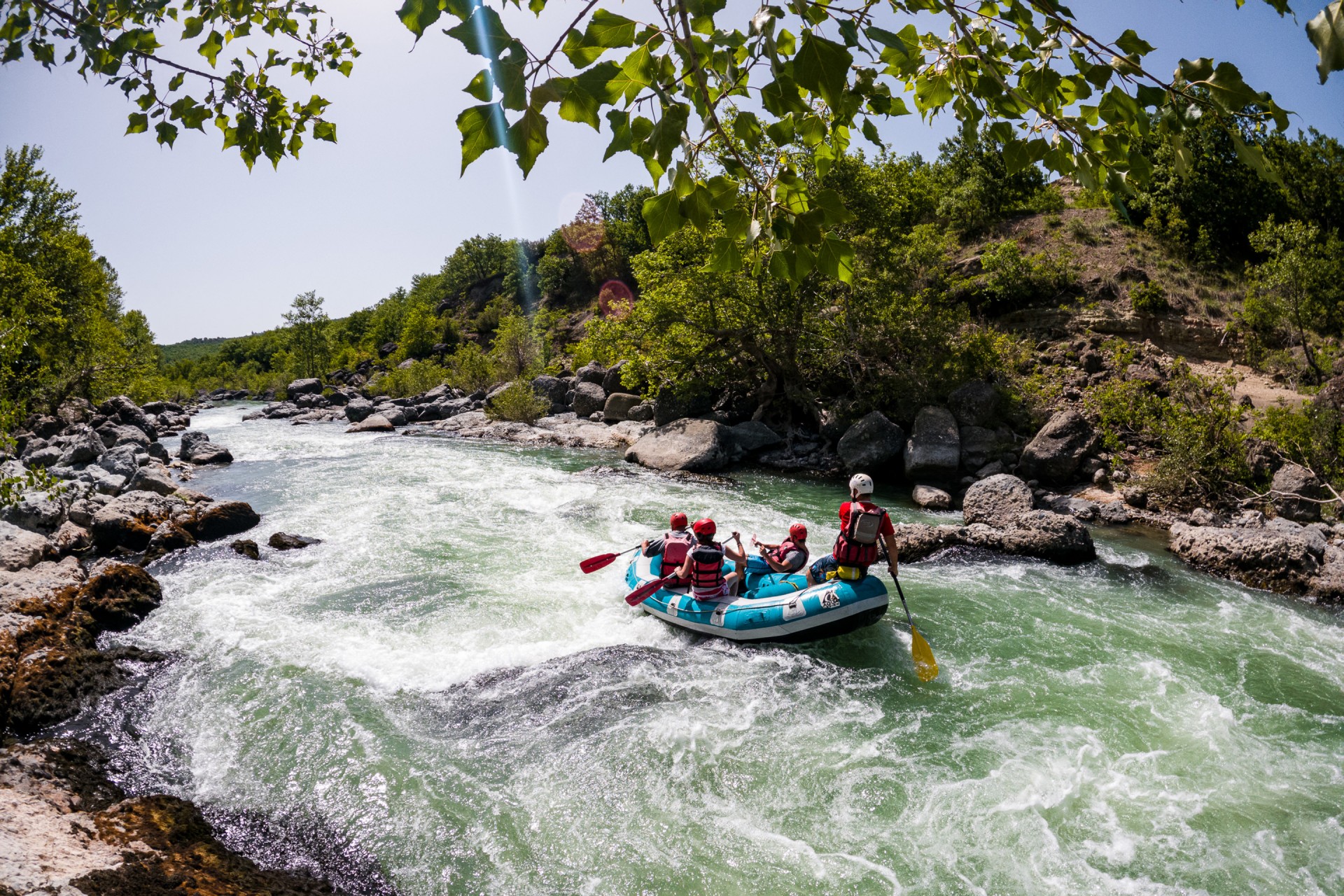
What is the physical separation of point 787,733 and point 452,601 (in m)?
4.26

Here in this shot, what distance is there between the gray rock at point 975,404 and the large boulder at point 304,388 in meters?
36.3

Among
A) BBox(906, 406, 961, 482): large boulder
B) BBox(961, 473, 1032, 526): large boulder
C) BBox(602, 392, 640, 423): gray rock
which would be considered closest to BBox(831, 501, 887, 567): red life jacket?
BBox(961, 473, 1032, 526): large boulder

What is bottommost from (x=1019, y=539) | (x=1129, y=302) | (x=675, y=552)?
(x=1019, y=539)

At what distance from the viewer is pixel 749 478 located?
568 inches

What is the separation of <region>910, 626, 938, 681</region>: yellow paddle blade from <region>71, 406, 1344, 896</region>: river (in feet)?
0.42

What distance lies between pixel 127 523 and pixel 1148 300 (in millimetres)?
21504

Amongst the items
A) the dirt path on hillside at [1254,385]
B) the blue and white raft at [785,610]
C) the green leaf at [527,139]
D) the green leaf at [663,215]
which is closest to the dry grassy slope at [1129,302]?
the dirt path on hillside at [1254,385]

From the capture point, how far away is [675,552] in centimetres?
744

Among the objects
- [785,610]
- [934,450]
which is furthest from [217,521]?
[934,450]

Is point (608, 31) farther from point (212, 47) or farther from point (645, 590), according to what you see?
point (645, 590)

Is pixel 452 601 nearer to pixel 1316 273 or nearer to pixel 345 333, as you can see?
pixel 1316 273

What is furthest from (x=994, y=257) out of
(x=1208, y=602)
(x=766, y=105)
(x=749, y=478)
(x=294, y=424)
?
(x=294, y=424)

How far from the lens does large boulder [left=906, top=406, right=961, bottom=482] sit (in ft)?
42.9

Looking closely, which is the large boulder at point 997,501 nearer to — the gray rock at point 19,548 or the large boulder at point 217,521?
the large boulder at point 217,521
